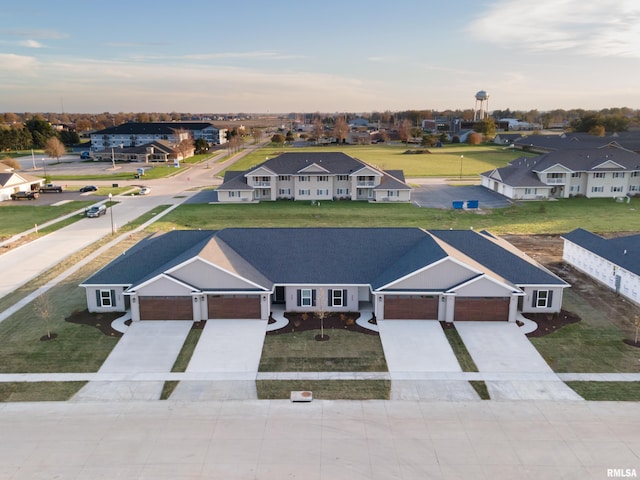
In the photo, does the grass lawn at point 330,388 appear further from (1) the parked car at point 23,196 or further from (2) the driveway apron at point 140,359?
(1) the parked car at point 23,196

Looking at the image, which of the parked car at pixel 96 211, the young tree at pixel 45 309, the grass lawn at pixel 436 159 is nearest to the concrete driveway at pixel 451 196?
the grass lawn at pixel 436 159

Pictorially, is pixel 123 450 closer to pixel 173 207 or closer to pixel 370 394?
pixel 370 394

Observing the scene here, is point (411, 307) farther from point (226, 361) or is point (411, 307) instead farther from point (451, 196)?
point (451, 196)

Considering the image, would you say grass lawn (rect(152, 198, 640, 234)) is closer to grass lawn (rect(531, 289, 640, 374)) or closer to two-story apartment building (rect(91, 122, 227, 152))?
grass lawn (rect(531, 289, 640, 374))

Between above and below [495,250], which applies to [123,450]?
below

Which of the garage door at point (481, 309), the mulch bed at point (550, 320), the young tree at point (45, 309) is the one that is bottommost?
the mulch bed at point (550, 320)

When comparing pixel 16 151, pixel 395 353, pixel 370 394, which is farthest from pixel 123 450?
pixel 16 151
